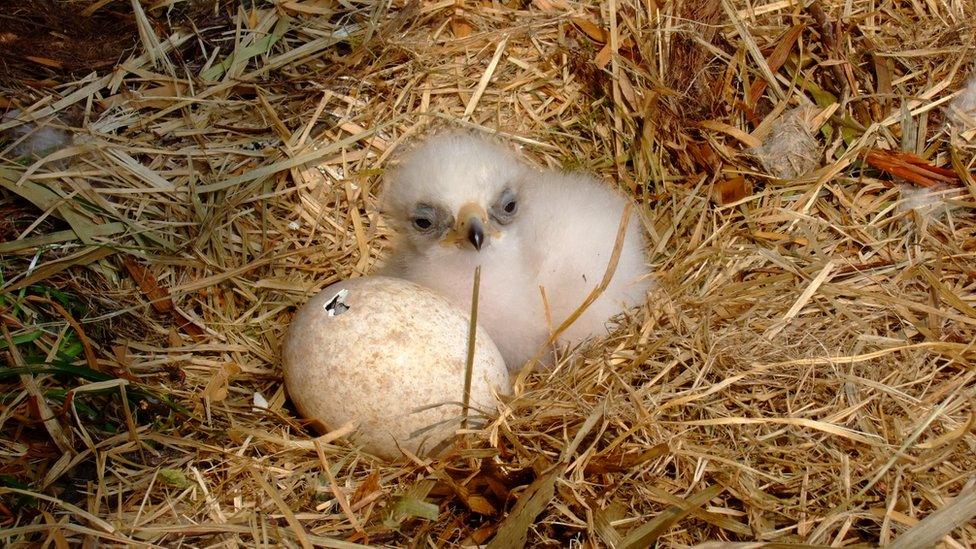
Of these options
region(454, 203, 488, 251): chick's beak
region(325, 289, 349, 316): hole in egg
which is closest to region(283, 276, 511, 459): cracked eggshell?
region(325, 289, 349, 316): hole in egg

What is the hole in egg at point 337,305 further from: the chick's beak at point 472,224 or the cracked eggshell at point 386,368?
the chick's beak at point 472,224

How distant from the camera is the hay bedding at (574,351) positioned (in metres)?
2.02

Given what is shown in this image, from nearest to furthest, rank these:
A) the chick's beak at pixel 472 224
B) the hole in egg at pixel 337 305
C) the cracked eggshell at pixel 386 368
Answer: the cracked eggshell at pixel 386 368 < the hole in egg at pixel 337 305 < the chick's beak at pixel 472 224

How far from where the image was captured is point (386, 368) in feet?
7.27

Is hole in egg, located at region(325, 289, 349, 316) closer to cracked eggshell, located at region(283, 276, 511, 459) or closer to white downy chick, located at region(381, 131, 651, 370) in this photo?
cracked eggshell, located at region(283, 276, 511, 459)

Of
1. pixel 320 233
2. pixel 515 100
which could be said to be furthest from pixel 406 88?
pixel 320 233

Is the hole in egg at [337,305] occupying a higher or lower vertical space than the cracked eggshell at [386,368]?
higher

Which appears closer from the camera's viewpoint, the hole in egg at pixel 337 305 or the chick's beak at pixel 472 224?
the hole in egg at pixel 337 305

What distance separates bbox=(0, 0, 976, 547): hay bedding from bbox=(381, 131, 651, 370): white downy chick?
0.48 ft

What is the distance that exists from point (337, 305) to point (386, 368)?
0.94 feet

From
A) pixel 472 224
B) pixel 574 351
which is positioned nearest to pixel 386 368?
pixel 472 224

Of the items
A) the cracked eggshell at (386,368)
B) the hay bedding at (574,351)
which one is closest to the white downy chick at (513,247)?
the hay bedding at (574,351)

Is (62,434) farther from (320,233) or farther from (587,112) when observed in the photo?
(587,112)

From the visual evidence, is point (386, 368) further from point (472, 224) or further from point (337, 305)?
point (472, 224)
